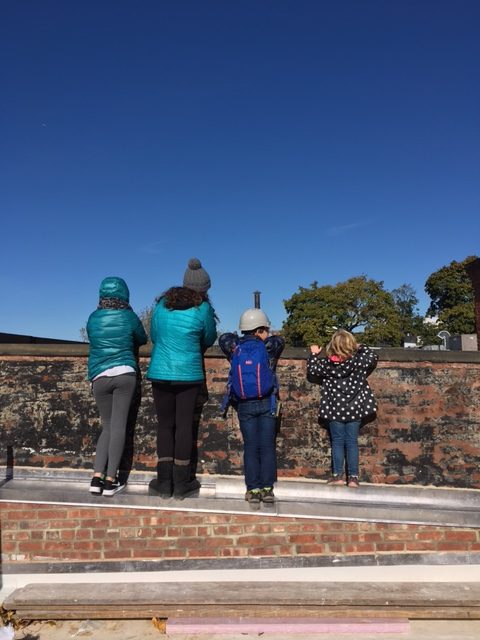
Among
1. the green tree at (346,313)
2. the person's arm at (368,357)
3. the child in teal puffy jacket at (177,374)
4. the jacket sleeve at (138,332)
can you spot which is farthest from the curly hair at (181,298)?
the green tree at (346,313)

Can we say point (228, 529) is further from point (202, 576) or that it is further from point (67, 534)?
point (67, 534)

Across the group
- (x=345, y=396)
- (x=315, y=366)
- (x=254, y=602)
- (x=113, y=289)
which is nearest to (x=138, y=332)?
(x=113, y=289)

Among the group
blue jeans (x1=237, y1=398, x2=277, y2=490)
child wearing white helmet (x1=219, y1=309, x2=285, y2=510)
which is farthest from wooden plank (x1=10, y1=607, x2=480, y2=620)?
blue jeans (x1=237, y1=398, x2=277, y2=490)

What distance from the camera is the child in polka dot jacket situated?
167 inches

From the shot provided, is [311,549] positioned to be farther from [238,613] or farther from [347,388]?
[347,388]

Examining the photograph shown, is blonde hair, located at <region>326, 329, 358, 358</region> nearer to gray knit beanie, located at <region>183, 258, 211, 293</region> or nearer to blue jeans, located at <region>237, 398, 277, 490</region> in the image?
blue jeans, located at <region>237, 398, 277, 490</region>

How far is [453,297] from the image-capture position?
1893 inches

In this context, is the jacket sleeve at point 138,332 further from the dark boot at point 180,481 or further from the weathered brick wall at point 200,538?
the weathered brick wall at point 200,538

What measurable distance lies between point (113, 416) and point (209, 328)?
1.11 m

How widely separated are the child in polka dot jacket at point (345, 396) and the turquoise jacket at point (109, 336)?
5.61ft

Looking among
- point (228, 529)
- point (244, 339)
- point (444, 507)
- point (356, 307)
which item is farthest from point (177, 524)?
point (356, 307)

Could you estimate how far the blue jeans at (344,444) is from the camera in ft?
14.0

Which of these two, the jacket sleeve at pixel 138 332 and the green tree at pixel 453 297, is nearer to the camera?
the jacket sleeve at pixel 138 332

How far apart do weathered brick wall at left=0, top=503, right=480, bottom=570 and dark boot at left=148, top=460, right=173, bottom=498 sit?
154 millimetres
